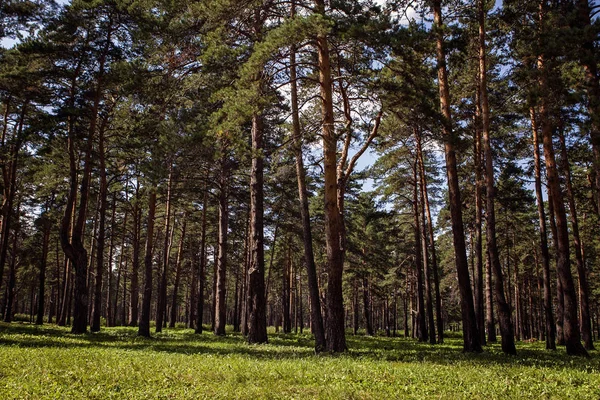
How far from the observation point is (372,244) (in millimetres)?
37531

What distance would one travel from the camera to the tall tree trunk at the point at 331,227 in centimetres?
1235

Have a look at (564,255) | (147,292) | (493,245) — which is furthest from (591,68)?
(147,292)

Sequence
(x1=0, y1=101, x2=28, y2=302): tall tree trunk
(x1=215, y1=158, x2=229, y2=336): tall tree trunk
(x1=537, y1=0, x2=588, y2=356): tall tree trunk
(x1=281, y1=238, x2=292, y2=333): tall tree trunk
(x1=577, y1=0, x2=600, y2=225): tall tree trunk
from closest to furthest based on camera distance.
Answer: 1. (x1=577, y1=0, x2=600, y2=225): tall tree trunk
2. (x1=537, y1=0, x2=588, y2=356): tall tree trunk
3. (x1=0, y1=101, x2=28, y2=302): tall tree trunk
4. (x1=215, y1=158, x2=229, y2=336): tall tree trunk
5. (x1=281, y1=238, x2=292, y2=333): tall tree trunk

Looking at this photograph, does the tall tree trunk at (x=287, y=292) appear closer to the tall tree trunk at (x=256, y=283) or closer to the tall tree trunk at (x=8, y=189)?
the tall tree trunk at (x=256, y=283)

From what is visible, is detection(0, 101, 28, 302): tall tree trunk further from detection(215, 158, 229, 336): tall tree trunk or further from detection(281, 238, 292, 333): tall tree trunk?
detection(281, 238, 292, 333): tall tree trunk

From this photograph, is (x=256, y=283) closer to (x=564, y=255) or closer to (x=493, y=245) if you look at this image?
(x=493, y=245)

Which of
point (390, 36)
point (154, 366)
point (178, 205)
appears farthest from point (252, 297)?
point (178, 205)

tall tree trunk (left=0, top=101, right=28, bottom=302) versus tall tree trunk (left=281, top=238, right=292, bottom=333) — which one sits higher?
tall tree trunk (left=0, top=101, right=28, bottom=302)

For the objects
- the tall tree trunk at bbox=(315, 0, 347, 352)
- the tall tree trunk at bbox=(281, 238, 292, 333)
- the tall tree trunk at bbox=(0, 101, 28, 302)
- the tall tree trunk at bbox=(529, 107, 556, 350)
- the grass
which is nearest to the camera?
the grass

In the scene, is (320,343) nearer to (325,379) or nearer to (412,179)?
(325,379)

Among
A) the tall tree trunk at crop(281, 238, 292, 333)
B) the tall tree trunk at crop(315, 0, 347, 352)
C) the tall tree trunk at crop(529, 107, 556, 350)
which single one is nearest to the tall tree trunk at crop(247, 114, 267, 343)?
the tall tree trunk at crop(315, 0, 347, 352)

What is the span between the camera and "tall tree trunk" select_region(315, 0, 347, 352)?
12352 millimetres

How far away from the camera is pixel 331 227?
12633 mm

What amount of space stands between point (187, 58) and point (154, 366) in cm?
1071
